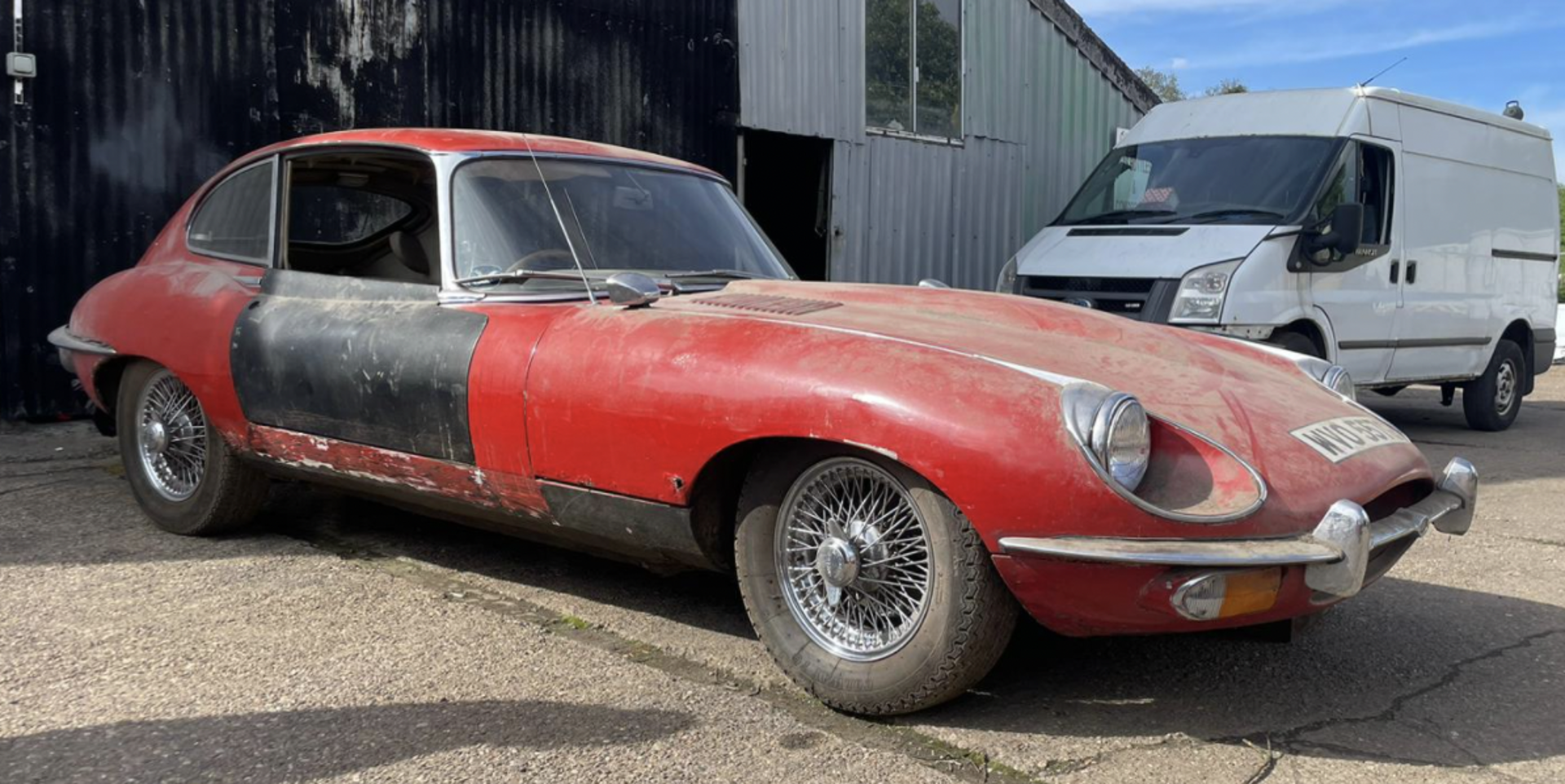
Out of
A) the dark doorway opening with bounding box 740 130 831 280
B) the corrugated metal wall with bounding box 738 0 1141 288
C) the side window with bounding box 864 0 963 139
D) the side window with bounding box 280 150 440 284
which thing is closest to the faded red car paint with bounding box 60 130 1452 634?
the side window with bounding box 280 150 440 284

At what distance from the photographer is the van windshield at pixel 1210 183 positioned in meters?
8.10

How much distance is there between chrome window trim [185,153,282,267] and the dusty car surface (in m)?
0.02

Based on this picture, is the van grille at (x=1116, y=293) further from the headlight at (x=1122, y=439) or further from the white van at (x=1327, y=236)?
the headlight at (x=1122, y=439)

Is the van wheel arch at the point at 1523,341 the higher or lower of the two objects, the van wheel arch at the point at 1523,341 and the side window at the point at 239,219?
the lower

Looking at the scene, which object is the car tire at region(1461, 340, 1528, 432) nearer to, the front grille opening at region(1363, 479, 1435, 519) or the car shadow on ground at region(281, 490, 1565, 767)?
the car shadow on ground at region(281, 490, 1565, 767)

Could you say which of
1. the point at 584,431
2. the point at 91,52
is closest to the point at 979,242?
the point at 91,52

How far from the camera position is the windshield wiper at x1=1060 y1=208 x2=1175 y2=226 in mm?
8453

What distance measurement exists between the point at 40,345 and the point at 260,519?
3198 mm

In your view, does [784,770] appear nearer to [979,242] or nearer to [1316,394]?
[1316,394]

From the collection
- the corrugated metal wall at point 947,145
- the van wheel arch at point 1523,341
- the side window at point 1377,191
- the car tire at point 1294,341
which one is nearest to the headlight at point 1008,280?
the car tire at point 1294,341

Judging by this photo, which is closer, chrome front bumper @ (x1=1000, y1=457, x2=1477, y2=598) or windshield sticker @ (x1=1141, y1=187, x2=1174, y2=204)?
chrome front bumper @ (x1=1000, y1=457, x2=1477, y2=598)

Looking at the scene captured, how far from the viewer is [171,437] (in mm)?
4836

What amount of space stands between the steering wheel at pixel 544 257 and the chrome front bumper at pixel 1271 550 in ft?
6.00

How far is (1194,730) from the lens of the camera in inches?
124
